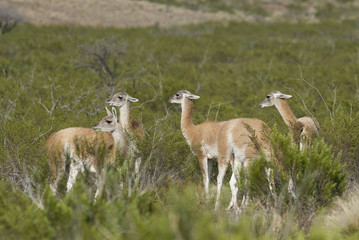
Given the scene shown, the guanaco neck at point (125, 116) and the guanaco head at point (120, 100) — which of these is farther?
the guanaco head at point (120, 100)

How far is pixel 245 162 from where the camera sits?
7.66 meters

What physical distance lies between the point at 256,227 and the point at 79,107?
30.7ft

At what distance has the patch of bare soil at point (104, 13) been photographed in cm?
5084

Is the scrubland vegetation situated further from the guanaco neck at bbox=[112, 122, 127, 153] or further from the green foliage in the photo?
the guanaco neck at bbox=[112, 122, 127, 153]

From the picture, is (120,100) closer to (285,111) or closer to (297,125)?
(285,111)

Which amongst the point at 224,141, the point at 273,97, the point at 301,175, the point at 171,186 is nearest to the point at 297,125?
the point at 224,141

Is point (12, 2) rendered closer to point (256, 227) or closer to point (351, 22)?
point (351, 22)

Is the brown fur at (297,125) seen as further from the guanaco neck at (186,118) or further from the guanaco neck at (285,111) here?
the guanaco neck at (186,118)

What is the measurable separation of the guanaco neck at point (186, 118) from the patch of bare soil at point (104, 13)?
4219cm

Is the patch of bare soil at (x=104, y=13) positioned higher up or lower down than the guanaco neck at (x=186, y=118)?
lower down

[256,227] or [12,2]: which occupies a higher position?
[256,227]

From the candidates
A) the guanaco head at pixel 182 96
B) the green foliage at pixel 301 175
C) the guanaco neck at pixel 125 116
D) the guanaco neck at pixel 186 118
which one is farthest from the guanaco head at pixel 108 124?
the green foliage at pixel 301 175

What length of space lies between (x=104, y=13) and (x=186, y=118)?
158 ft

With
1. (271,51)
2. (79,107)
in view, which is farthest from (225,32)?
(79,107)
